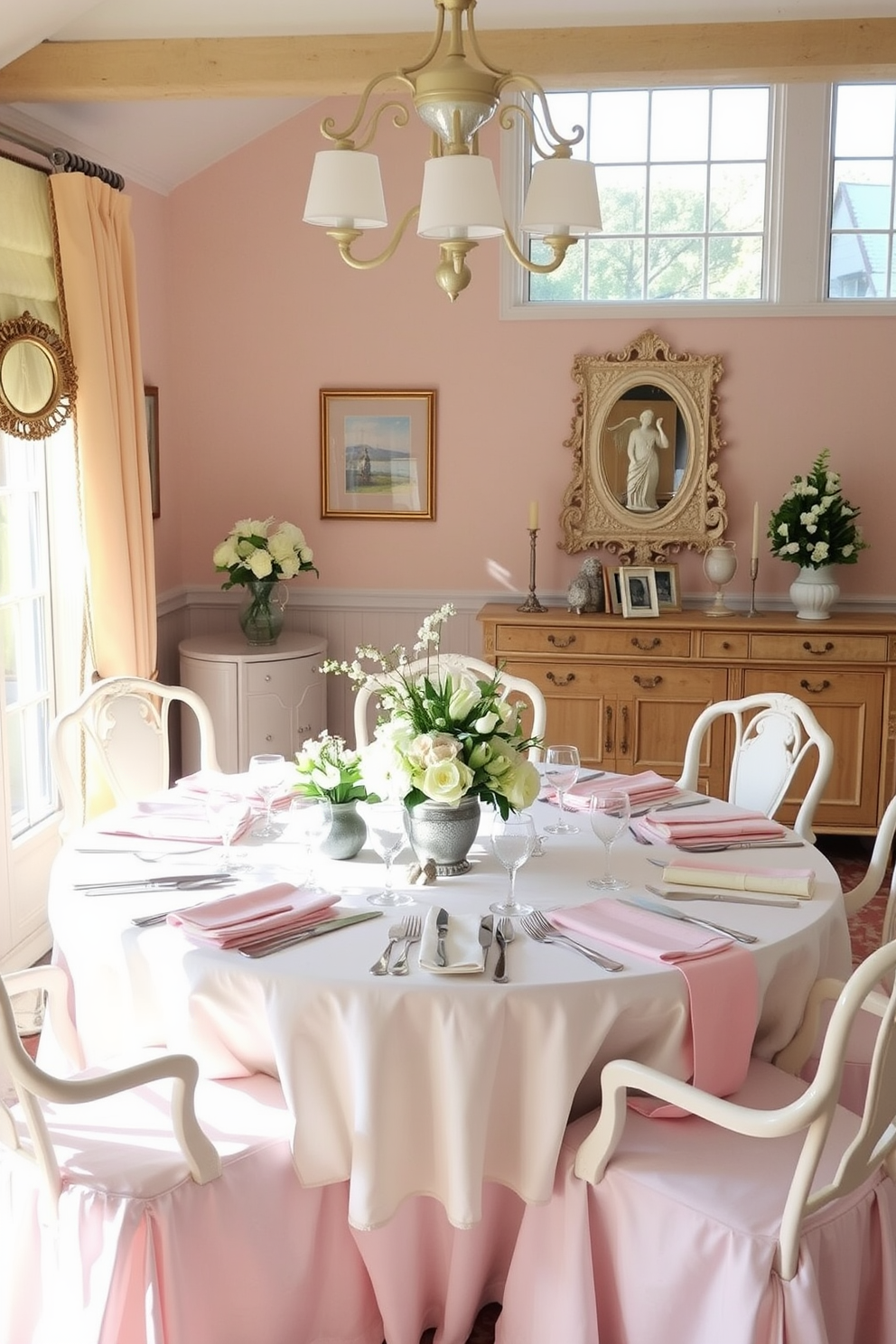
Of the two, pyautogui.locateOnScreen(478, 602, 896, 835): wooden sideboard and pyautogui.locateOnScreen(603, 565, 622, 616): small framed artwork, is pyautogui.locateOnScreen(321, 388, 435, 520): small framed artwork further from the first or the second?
pyautogui.locateOnScreen(603, 565, 622, 616): small framed artwork

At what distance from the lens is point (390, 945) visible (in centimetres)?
225

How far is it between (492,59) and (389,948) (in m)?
2.86

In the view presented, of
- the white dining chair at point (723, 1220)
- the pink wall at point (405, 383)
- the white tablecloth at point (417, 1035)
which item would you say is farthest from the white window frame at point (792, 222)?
the white dining chair at point (723, 1220)

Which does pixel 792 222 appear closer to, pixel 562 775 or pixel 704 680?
pixel 704 680

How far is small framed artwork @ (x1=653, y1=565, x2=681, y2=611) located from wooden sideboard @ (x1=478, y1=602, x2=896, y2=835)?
0.55 feet

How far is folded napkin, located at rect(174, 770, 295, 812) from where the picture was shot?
117 inches

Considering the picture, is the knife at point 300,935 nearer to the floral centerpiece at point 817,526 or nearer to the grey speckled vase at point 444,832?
the grey speckled vase at point 444,832

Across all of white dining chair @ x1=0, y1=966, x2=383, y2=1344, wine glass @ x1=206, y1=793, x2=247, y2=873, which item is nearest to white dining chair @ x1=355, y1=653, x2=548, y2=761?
wine glass @ x1=206, y1=793, x2=247, y2=873

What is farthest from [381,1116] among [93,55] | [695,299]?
[695,299]

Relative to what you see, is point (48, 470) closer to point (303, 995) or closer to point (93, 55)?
point (93, 55)

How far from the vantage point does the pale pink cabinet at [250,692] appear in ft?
16.9

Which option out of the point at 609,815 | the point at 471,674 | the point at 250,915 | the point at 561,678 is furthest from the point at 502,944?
the point at 561,678

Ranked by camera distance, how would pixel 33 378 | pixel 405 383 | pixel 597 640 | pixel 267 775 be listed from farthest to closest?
pixel 405 383 < pixel 597 640 < pixel 33 378 < pixel 267 775

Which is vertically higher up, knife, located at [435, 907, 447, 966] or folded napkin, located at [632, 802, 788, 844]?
folded napkin, located at [632, 802, 788, 844]
